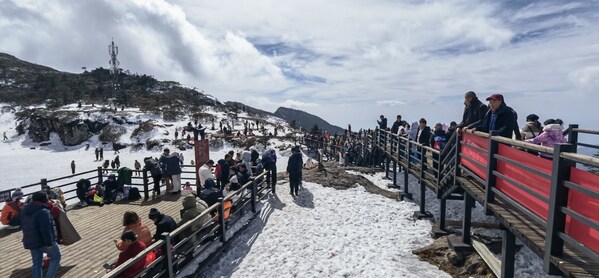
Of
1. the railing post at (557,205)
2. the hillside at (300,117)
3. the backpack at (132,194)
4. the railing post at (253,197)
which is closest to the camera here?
the railing post at (557,205)

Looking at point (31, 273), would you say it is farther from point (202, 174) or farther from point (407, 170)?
point (407, 170)

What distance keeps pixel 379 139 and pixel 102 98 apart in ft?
239

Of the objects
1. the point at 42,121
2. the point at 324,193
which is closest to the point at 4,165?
the point at 42,121

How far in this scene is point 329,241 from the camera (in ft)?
31.1

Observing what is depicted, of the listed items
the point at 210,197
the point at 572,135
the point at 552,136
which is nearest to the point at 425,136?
the point at 572,135

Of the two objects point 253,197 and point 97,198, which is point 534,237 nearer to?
point 253,197

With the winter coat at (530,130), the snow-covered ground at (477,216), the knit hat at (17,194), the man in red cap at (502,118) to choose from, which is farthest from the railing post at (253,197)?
the winter coat at (530,130)

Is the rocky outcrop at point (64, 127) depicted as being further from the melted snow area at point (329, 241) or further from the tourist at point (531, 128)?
the tourist at point (531, 128)

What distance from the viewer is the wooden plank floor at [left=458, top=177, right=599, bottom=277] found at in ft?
11.1

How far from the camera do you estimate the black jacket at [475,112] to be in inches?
297

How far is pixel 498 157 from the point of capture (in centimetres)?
543

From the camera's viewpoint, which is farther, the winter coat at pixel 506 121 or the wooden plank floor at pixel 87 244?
the wooden plank floor at pixel 87 244

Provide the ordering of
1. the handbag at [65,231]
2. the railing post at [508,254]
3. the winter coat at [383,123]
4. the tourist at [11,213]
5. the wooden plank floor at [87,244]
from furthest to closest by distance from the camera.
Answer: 1. the winter coat at [383,123]
2. the tourist at [11,213]
3. the handbag at [65,231]
4. the wooden plank floor at [87,244]
5. the railing post at [508,254]

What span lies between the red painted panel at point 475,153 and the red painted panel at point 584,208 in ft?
8.55
